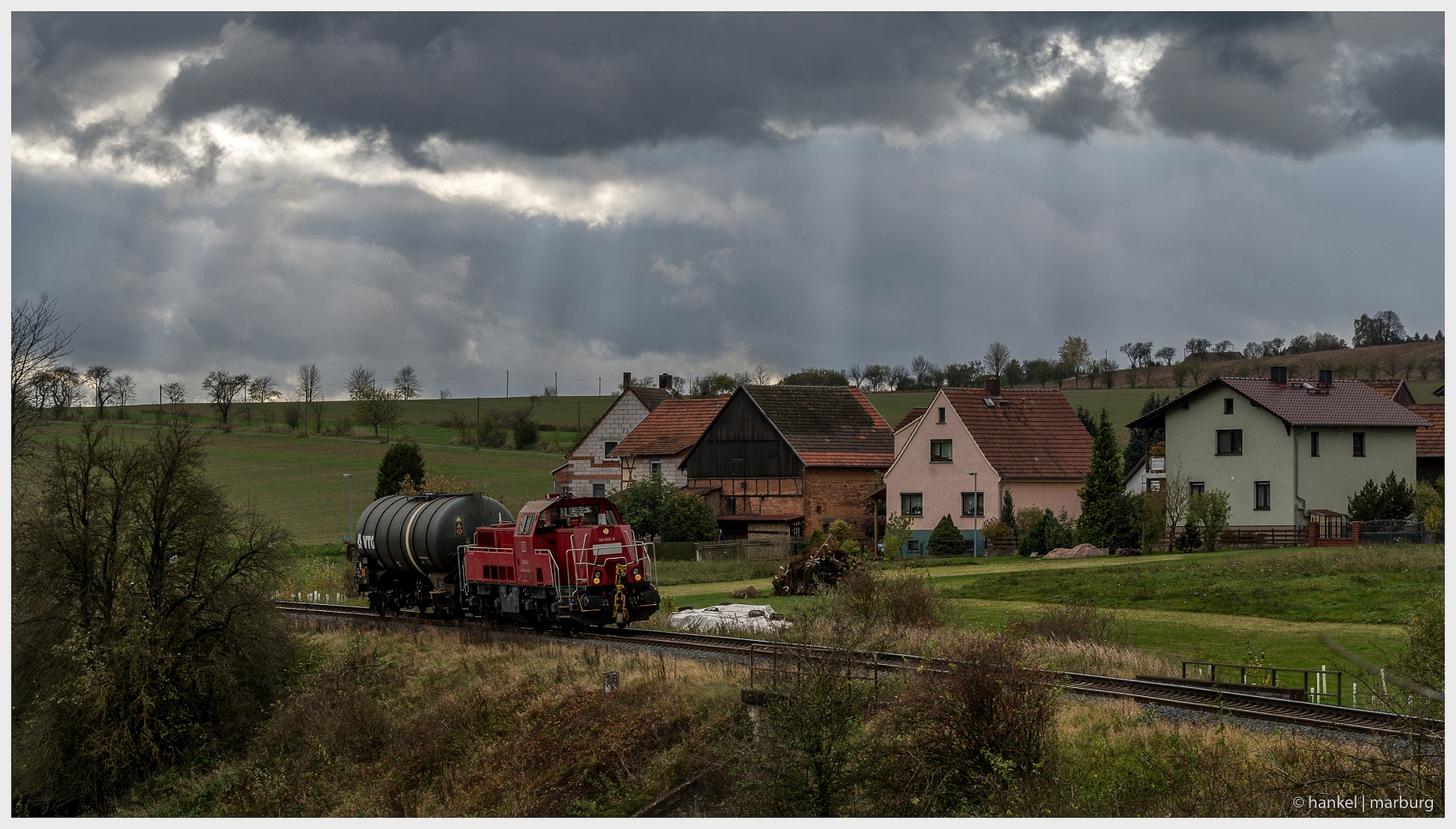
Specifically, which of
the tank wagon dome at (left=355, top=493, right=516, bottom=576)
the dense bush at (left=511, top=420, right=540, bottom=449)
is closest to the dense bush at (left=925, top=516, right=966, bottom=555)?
the tank wagon dome at (left=355, top=493, right=516, bottom=576)

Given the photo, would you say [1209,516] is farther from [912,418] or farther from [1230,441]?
[912,418]

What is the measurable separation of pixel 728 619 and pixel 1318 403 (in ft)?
122

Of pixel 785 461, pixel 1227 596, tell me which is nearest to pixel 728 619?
pixel 1227 596

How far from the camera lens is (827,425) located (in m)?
64.8

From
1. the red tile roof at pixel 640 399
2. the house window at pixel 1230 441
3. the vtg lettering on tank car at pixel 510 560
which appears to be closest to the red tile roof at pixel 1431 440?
the house window at pixel 1230 441

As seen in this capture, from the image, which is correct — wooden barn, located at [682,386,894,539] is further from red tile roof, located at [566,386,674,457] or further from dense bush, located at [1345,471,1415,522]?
dense bush, located at [1345,471,1415,522]

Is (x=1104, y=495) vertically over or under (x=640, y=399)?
under

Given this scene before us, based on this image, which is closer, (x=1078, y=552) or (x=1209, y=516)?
(x=1209, y=516)

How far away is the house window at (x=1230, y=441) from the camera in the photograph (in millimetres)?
54781

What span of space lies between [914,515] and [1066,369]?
103 meters

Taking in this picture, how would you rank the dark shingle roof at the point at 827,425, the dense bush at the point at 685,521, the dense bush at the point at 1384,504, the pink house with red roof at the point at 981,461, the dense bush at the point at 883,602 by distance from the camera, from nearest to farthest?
the dense bush at the point at 883,602, the dense bush at the point at 1384,504, the pink house with red roof at the point at 981,461, the dense bush at the point at 685,521, the dark shingle roof at the point at 827,425

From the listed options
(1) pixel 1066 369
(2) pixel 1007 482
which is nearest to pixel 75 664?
(2) pixel 1007 482

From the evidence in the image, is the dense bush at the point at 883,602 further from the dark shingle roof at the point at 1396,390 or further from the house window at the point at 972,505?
the dark shingle roof at the point at 1396,390

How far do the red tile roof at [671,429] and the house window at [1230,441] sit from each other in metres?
26.1
